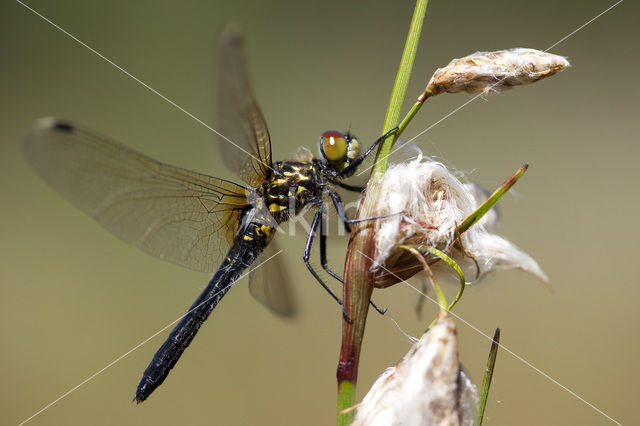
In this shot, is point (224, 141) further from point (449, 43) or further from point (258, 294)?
point (449, 43)

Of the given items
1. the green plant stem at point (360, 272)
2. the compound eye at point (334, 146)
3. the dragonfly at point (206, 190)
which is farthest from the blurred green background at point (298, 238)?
the green plant stem at point (360, 272)

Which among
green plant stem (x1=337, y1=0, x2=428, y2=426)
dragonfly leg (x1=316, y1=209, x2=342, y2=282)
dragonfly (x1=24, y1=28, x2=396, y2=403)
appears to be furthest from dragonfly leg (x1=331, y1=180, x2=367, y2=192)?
green plant stem (x1=337, y1=0, x2=428, y2=426)

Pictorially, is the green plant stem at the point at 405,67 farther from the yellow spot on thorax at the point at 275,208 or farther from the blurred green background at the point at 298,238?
the blurred green background at the point at 298,238

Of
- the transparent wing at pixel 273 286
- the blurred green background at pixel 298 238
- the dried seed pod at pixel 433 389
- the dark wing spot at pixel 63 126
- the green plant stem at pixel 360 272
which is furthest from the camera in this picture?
the blurred green background at pixel 298 238

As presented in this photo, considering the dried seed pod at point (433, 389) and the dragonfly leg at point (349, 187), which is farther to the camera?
the dragonfly leg at point (349, 187)

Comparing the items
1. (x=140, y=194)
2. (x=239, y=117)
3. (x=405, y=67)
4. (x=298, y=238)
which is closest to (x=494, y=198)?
(x=405, y=67)

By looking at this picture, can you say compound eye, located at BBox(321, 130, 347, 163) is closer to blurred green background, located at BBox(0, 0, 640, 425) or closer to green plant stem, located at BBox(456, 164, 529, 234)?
green plant stem, located at BBox(456, 164, 529, 234)
